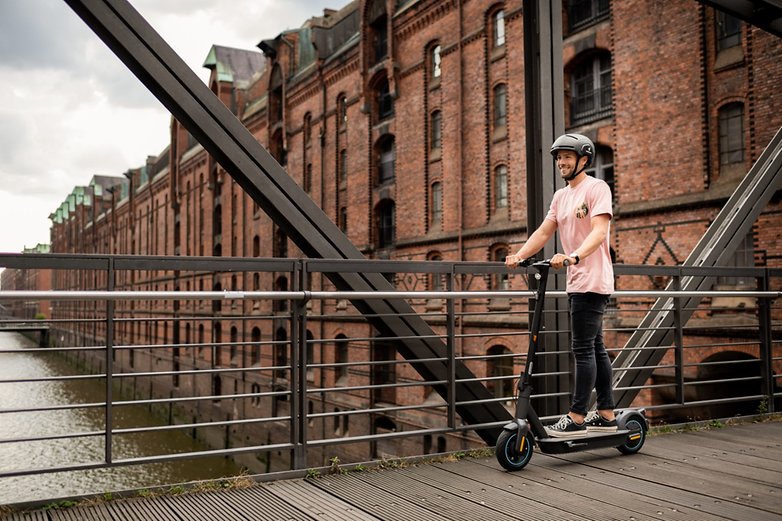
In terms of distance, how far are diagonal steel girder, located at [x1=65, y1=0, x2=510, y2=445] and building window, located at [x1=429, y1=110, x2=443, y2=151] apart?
56.7 ft

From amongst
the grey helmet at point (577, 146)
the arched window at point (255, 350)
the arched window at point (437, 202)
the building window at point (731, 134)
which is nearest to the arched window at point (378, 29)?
the arched window at point (437, 202)

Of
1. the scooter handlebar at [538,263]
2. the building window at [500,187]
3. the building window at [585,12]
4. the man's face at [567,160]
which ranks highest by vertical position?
the building window at [585,12]

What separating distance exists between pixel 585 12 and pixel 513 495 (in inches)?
612

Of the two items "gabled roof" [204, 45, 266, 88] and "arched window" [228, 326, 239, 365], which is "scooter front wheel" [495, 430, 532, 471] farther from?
"gabled roof" [204, 45, 266, 88]

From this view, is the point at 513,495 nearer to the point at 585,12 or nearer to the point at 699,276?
the point at 699,276

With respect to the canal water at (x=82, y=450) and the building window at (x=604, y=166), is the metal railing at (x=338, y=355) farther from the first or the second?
the building window at (x=604, y=166)

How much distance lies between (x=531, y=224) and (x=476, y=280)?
14.3 m

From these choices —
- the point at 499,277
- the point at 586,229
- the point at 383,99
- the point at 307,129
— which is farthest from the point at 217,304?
the point at 586,229

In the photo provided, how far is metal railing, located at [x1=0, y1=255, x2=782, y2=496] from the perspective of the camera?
3.54 meters

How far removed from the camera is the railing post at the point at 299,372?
12.5ft

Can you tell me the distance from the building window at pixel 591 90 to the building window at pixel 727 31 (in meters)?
2.92

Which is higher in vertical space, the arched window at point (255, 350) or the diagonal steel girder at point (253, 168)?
the diagonal steel girder at point (253, 168)

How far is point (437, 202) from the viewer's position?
21391 millimetres

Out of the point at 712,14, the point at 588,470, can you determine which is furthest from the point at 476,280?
the point at 588,470
